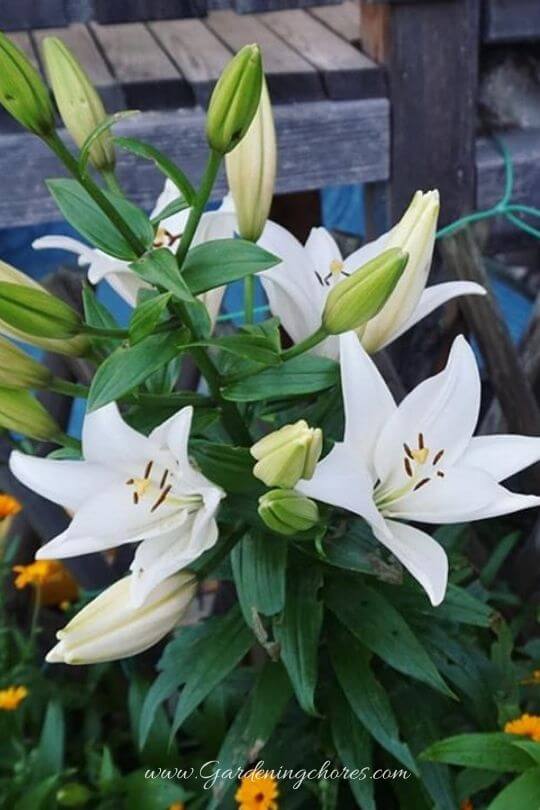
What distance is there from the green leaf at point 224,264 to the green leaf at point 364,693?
0.40m

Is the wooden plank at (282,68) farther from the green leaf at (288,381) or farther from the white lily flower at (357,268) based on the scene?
the green leaf at (288,381)

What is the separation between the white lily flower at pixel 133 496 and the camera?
0.57m

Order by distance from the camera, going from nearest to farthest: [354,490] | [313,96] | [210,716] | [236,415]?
[354,490] < [236,415] < [210,716] < [313,96]

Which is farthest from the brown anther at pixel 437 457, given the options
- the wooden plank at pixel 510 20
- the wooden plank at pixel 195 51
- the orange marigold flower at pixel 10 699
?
the wooden plank at pixel 510 20

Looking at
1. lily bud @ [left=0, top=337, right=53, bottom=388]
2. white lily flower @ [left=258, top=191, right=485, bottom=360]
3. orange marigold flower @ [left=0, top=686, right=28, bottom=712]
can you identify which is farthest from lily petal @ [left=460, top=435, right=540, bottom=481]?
orange marigold flower @ [left=0, top=686, right=28, bottom=712]

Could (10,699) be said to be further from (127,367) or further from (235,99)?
(235,99)

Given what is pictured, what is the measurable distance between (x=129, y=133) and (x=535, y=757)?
3.01ft

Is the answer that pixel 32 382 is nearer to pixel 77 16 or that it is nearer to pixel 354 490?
pixel 354 490

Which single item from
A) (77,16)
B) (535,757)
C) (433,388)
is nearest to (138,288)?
(433,388)

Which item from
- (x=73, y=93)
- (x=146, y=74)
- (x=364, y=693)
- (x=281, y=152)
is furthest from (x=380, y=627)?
(x=146, y=74)

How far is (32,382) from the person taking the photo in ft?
1.97

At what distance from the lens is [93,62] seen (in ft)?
4.17

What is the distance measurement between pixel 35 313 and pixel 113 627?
223mm

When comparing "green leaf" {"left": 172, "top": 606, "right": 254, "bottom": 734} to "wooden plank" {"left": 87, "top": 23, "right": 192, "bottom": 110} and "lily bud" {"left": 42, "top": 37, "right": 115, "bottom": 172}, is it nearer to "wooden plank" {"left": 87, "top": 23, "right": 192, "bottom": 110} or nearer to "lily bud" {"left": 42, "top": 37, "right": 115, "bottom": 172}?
"lily bud" {"left": 42, "top": 37, "right": 115, "bottom": 172}
